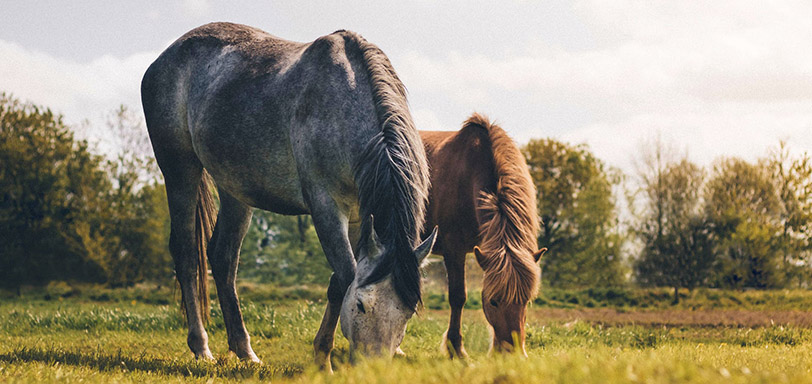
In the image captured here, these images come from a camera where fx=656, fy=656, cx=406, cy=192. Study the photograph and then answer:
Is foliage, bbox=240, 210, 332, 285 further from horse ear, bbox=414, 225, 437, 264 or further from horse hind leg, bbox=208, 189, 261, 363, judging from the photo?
horse ear, bbox=414, 225, 437, 264

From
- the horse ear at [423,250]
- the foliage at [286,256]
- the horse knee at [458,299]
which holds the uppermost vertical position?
the horse ear at [423,250]

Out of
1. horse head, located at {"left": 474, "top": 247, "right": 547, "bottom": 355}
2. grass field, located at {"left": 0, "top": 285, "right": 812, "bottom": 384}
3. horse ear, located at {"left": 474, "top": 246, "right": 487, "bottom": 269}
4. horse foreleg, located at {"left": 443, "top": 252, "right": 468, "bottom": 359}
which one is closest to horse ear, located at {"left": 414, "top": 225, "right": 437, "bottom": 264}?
grass field, located at {"left": 0, "top": 285, "right": 812, "bottom": 384}

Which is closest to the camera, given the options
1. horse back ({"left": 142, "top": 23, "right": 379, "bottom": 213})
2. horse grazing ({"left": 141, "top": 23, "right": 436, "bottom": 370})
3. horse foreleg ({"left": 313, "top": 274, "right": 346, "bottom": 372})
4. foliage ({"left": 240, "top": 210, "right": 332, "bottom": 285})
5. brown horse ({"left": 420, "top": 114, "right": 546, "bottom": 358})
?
horse grazing ({"left": 141, "top": 23, "right": 436, "bottom": 370})

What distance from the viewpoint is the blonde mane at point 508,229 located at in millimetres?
5430

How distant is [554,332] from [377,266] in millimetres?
6691

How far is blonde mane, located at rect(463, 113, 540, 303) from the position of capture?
5430 millimetres

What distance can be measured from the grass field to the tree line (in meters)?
5.34

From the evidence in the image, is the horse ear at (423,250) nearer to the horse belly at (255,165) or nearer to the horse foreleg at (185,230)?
the horse belly at (255,165)

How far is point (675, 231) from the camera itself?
82.9 feet

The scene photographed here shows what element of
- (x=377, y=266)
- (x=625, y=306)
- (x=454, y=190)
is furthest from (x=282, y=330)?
(x=625, y=306)

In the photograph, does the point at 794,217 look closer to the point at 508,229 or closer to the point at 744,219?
the point at 744,219

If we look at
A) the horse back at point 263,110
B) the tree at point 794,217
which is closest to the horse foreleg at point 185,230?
the horse back at point 263,110

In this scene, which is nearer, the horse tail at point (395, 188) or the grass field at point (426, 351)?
the grass field at point (426, 351)

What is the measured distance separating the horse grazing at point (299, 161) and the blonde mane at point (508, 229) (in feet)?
3.70
